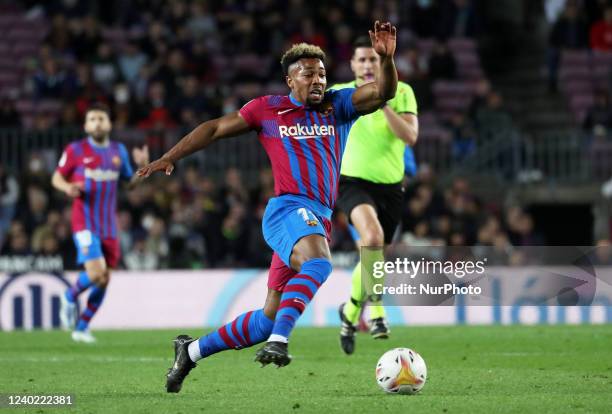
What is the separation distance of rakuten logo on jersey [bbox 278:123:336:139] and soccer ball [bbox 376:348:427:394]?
143cm

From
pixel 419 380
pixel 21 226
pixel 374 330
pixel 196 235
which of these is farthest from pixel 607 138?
pixel 419 380

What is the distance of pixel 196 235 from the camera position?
59.8 feet

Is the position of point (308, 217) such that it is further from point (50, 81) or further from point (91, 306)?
point (50, 81)

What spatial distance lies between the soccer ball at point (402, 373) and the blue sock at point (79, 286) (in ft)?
19.5

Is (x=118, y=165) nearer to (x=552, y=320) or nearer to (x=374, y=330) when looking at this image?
(x=374, y=330)

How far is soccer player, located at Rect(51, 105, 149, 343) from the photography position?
1334 cm

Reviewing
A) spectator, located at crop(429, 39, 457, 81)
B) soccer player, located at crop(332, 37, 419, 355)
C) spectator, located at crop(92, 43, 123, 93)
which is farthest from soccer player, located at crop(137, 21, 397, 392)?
spectator, located at crop(429, 39, 457, 81)

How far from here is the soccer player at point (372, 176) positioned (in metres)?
11.1

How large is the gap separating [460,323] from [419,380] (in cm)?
848

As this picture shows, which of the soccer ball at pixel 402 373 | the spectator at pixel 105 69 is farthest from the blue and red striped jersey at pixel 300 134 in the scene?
the spectator at pixel 105 69

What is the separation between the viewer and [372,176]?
1155cm

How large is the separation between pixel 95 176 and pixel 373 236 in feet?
12.4

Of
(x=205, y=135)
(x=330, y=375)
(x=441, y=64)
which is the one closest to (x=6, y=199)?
(x=441, y=64)

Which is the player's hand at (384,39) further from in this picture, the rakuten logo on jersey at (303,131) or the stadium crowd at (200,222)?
the stadium crowd at (200,222)
